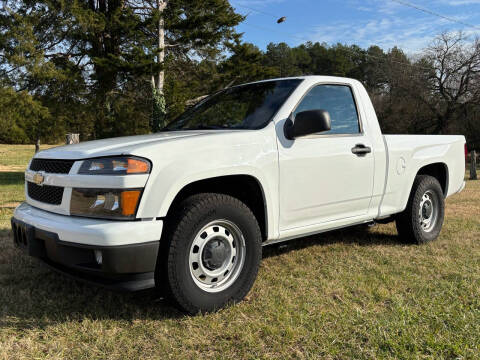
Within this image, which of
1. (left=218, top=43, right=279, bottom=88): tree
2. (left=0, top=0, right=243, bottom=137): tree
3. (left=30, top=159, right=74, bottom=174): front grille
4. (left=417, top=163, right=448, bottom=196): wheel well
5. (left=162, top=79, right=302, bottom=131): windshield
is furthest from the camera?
(left=218, top=43, right=279, bottom=88): tree

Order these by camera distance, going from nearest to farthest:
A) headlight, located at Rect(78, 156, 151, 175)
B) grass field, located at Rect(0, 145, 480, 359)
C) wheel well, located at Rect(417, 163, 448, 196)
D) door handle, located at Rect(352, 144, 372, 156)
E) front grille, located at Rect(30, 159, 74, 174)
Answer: grass field, located at Rect(0, 145, 480, 359), headlight, located at Rect(78, 156, 151, 175), front grille, located at Rect(30, 159, 74, 174), door handle, located at Rect(352, 144, 372, 156), wheel well, located at Rect(417, 163, 448, 196)

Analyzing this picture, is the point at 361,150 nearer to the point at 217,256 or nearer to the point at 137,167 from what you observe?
the point at 217,256

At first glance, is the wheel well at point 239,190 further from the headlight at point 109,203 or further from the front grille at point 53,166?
the front grille at point 53,166

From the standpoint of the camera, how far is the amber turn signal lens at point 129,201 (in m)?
2.41

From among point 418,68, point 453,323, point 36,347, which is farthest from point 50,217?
point 418,68

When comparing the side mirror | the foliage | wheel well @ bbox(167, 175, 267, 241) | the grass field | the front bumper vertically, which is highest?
the foliage

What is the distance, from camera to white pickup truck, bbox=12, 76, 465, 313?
2455 millimetres

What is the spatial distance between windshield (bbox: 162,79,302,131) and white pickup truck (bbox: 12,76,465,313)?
0.02 metres

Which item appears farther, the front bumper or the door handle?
the door handle

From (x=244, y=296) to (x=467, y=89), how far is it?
36583 millimetres

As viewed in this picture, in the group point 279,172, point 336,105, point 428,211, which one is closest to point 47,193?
point 279,172

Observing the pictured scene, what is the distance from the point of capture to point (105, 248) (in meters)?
2.36

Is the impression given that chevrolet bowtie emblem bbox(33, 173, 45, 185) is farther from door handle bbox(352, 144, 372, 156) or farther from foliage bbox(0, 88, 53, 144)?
foliage bbox(0, 88, 53, 144)

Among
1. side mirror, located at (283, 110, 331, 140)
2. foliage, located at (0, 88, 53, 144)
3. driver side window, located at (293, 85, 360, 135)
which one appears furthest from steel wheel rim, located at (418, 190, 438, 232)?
foliage, located at (0, 88, 53, 144)
